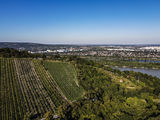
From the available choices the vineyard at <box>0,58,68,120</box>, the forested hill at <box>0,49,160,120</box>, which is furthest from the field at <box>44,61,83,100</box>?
the vineyard at <box>0,58,68,120</box>

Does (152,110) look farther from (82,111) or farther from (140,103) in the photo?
(82,111)

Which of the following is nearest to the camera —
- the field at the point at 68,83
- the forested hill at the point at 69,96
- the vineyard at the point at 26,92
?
the forested hill at the point at 69,96

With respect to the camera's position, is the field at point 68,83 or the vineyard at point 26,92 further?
the field at point 68,83

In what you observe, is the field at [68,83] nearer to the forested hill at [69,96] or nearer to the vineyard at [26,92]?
the forested hill at [69,96]

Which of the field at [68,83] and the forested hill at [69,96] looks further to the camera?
the field at [68,83]

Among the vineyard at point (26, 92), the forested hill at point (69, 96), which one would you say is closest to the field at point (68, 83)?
the forested hill at point (69, 96)

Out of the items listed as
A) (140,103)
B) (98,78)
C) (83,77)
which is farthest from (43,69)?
(140,103)

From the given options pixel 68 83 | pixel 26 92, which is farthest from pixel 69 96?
pixel 26 92

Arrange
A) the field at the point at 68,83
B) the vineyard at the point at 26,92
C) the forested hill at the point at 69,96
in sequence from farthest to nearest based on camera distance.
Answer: the field at the point at 68,83 → the vineyard at the point at 26,92 → the forested hill at the point at 69,96
